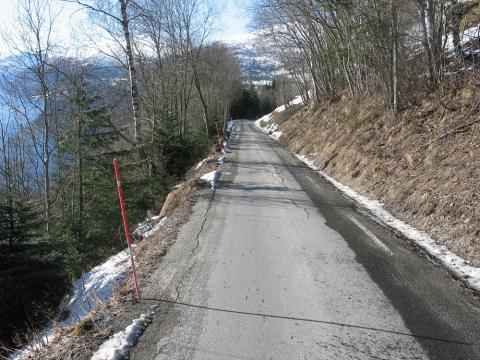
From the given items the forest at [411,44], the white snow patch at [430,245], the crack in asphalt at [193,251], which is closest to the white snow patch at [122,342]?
the crack in asphalt at [193,251]

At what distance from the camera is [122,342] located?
12.7 ft

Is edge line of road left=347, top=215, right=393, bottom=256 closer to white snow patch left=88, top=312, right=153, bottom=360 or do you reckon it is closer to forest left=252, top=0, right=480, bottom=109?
→ white snow patch left=88, top=312, right=153, bottom=360

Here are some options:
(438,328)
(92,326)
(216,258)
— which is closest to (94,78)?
(216,258)

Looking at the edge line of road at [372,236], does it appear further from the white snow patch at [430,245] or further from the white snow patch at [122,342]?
the white snow patch at [122,342]

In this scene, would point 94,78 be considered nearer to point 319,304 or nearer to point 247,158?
point 247,158

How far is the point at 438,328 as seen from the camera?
3975 millimetres

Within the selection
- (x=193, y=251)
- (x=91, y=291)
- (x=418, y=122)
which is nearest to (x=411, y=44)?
(x=418, y=122)

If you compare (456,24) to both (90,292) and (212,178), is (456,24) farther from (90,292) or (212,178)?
(90,292)

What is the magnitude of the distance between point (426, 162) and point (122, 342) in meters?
8.06

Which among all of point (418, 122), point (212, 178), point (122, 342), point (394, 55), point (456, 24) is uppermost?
point (456, 24)

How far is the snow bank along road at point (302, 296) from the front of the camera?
12.3ft

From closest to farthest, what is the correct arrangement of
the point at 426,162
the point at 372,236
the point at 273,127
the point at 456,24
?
the point at 372,236 < the point at 426,162 < the point at 456,24 < the point at 273,127

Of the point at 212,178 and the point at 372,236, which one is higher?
the point at 212,178

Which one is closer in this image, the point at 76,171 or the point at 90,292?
the point at 90,292
